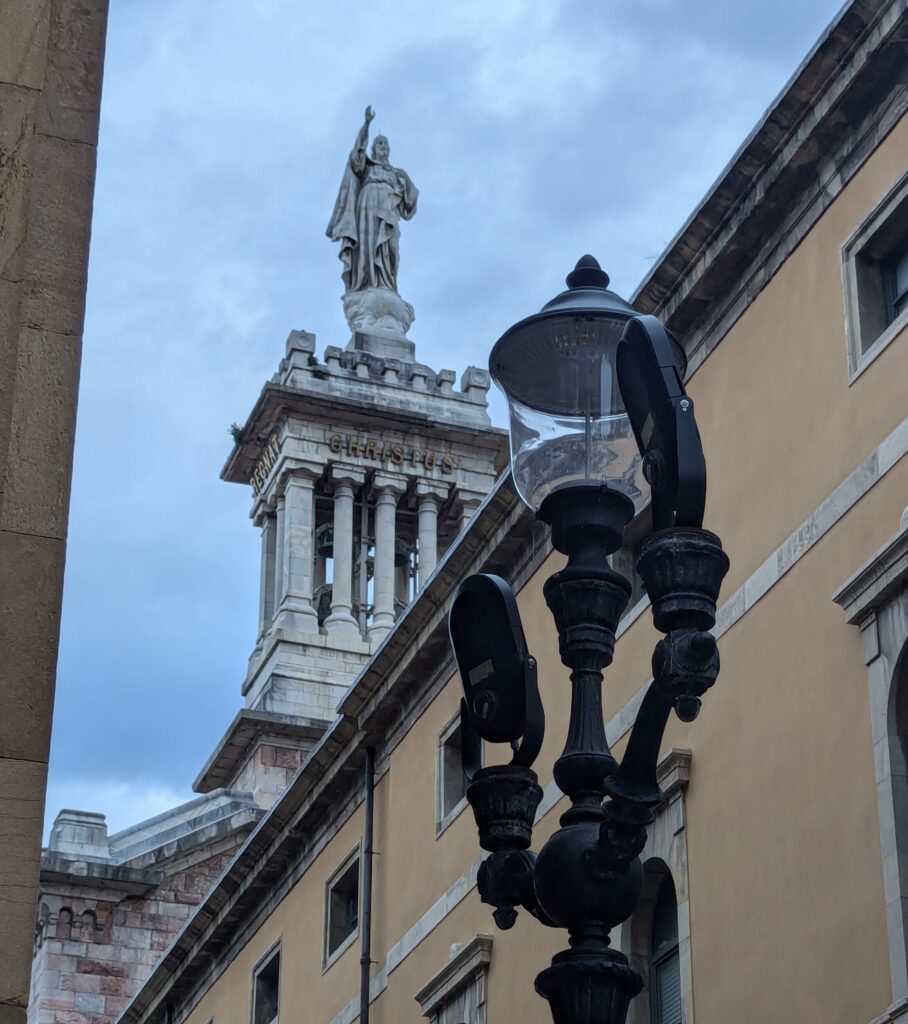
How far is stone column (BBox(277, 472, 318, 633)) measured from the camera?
46438 mm

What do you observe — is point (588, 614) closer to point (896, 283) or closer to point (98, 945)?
point (896, 283)

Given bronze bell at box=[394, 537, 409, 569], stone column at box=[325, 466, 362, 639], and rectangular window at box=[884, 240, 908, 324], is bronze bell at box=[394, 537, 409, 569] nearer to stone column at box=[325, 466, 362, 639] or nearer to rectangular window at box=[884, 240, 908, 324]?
stone column at box=[325, 466, 362, 639]

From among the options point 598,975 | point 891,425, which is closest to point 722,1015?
point 891,425

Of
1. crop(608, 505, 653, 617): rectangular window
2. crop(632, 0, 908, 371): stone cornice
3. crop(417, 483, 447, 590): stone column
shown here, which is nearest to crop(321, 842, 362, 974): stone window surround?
crop(608, 505, 653, 617): rectangular window

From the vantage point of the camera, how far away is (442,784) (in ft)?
72.2

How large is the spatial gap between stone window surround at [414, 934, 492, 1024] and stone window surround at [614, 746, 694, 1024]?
3.01 meters

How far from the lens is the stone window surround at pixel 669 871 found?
51.6 feet

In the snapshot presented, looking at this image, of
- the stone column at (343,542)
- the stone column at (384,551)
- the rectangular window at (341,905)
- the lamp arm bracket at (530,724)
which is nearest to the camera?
the lamp arm bracket at (530,724)

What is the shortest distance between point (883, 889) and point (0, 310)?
7.10 metres

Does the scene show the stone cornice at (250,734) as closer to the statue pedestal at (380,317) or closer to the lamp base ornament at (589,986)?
the statue pedestal at (380,317)

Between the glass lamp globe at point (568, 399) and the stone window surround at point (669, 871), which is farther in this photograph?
the stone window surround at point (669, 871)

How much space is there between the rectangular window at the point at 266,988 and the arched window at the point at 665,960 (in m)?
10.7

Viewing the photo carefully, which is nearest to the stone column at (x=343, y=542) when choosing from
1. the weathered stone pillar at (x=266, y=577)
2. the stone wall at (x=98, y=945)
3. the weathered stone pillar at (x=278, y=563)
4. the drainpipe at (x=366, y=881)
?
the weathered stone pillar at (x=278, y=563)

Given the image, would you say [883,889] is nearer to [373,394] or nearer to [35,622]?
[35,622]
